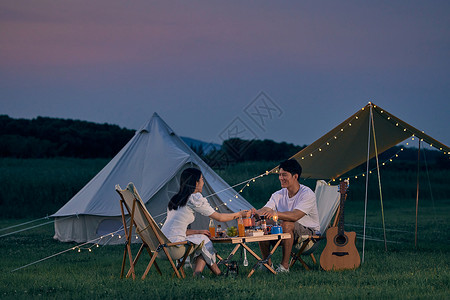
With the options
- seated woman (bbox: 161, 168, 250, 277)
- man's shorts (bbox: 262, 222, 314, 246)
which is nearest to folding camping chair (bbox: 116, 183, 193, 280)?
seated woman (bbox: 161, 168, 250, 277)

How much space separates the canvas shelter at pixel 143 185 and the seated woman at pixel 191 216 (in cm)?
329

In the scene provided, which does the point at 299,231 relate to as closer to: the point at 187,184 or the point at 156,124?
the point at 187,184

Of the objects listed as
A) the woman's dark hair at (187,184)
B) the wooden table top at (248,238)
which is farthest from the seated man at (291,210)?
the woman's dark hair at (187,184)

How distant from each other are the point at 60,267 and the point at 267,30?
5.47 metres

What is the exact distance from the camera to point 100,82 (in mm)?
13602

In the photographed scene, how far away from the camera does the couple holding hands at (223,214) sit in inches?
199

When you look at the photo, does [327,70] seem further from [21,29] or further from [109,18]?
[21,29]

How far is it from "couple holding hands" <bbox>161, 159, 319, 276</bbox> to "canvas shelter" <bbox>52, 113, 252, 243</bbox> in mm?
2804

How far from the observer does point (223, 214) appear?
5176 millimetres

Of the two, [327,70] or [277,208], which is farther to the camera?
[327,70]

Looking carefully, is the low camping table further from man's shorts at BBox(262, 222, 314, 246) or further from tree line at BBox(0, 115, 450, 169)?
tree line at BBox(0, 115, 450, 169)

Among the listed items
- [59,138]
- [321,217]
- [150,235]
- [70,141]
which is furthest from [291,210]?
[59,138]

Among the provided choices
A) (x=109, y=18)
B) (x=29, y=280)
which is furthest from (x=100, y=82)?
(x=29, y=280)

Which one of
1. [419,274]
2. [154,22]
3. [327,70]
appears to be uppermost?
[154,22]
